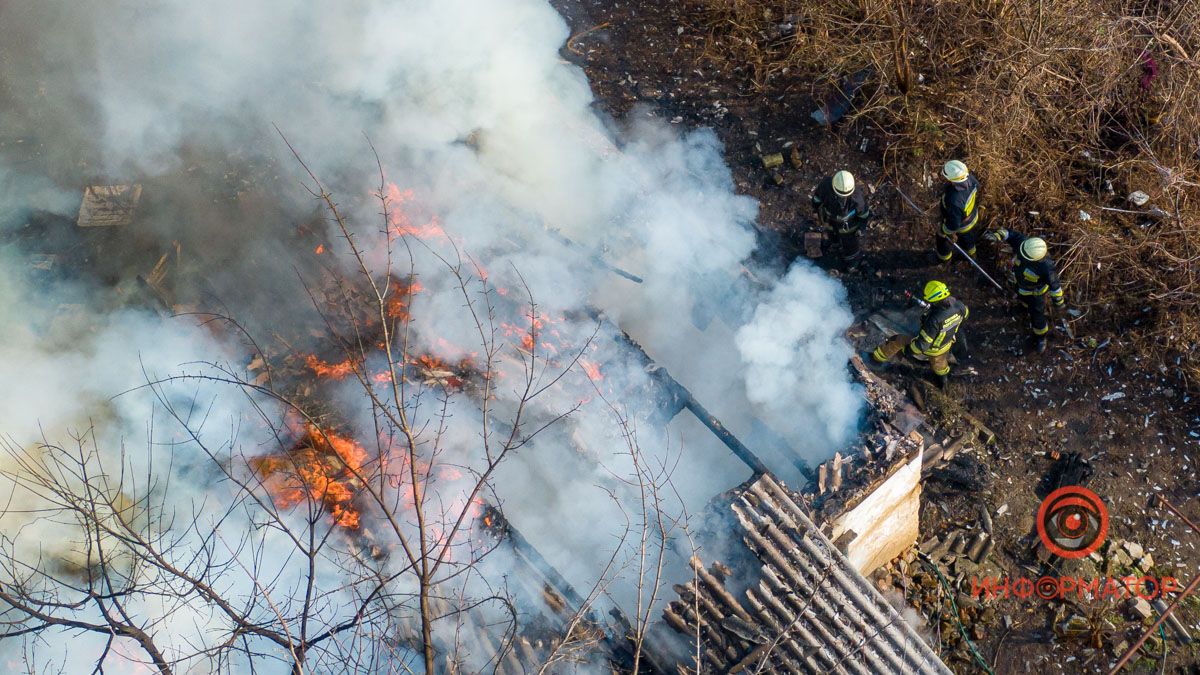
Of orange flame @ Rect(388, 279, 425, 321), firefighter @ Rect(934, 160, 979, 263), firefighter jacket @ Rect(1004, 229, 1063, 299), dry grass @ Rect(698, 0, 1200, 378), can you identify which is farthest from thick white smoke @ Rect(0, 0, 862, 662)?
dry grass @ Rect(698, 0, 1200, 378)

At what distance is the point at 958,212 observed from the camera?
957cm

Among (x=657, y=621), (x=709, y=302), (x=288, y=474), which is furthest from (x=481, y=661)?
(x=709, y=302)

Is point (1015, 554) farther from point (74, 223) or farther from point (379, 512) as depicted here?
point (74, 223)

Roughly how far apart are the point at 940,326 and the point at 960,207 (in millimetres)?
1640

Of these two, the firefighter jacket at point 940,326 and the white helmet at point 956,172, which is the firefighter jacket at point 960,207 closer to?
the white helmet at point 956,172

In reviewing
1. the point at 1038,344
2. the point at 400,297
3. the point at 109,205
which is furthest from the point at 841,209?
the point at 109,205

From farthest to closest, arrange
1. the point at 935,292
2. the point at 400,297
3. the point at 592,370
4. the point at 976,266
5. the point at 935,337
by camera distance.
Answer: the point at 400,297, the point at 976,266, the point at 592,370, the point at 935,337, the point at 935,292

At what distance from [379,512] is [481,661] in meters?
1.96

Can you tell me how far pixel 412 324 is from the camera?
33.9 ft

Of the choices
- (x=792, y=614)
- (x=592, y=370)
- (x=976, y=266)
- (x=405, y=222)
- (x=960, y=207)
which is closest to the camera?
(x=792, y=614)

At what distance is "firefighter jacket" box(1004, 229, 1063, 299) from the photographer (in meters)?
9.02

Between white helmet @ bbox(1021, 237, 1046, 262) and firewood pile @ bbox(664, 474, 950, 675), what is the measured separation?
4047mm

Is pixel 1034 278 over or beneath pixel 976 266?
beneath

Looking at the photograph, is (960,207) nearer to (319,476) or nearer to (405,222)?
(405,222)
